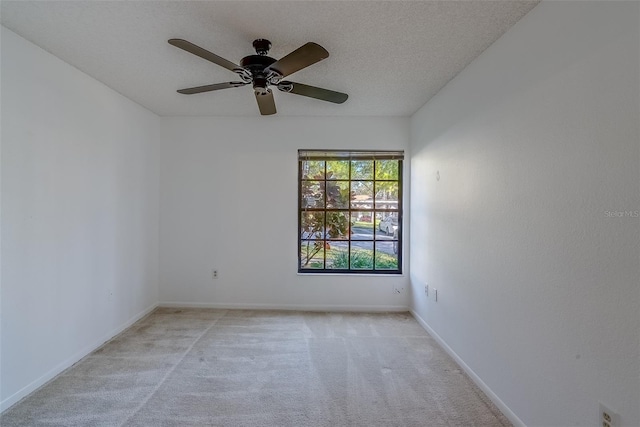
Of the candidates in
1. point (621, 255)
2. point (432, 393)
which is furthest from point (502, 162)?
point (432, 393)

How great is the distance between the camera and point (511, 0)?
154cm

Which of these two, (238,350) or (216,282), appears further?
(216,282)

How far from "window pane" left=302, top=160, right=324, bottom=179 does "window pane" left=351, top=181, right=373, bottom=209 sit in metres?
0.43

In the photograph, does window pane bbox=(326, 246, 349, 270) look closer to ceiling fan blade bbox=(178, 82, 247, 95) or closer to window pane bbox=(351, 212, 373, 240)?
window pane bbox=(351, 212, 373, 240)

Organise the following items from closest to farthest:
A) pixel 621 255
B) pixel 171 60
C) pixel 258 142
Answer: pixel 621 255, pixel 171 60, pixel 258 142

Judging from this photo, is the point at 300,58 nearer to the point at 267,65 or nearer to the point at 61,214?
the point at 267,65

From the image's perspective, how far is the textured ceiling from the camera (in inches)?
63.3

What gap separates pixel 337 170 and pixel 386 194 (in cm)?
68

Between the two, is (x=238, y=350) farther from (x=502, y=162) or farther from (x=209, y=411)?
(x=502, y=162)

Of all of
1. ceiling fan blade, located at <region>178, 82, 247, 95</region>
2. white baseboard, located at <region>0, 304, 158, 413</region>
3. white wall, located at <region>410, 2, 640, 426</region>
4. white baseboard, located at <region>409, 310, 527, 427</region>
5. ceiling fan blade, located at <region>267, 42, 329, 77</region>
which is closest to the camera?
white wall, located at <region>410, 2, 640, 426</region>

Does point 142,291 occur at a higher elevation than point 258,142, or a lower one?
lower

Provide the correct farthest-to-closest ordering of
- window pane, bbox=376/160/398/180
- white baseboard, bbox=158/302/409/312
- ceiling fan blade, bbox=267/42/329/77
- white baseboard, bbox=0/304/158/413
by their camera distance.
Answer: window pane, bbox=376/160/398/180 → white baseboard, bbox=158/302/409/312 → white baseboard, bbox=0/304/158/413 → ceiling fan blade, bbox=267/42/329/77

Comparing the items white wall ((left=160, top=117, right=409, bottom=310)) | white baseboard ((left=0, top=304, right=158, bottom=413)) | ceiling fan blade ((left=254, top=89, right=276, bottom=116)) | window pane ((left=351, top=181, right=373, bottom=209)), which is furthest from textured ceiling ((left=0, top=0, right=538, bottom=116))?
white baseboard ((left=0, top=304, right=158, bottom=413))

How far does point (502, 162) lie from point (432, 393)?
1.59 metres
